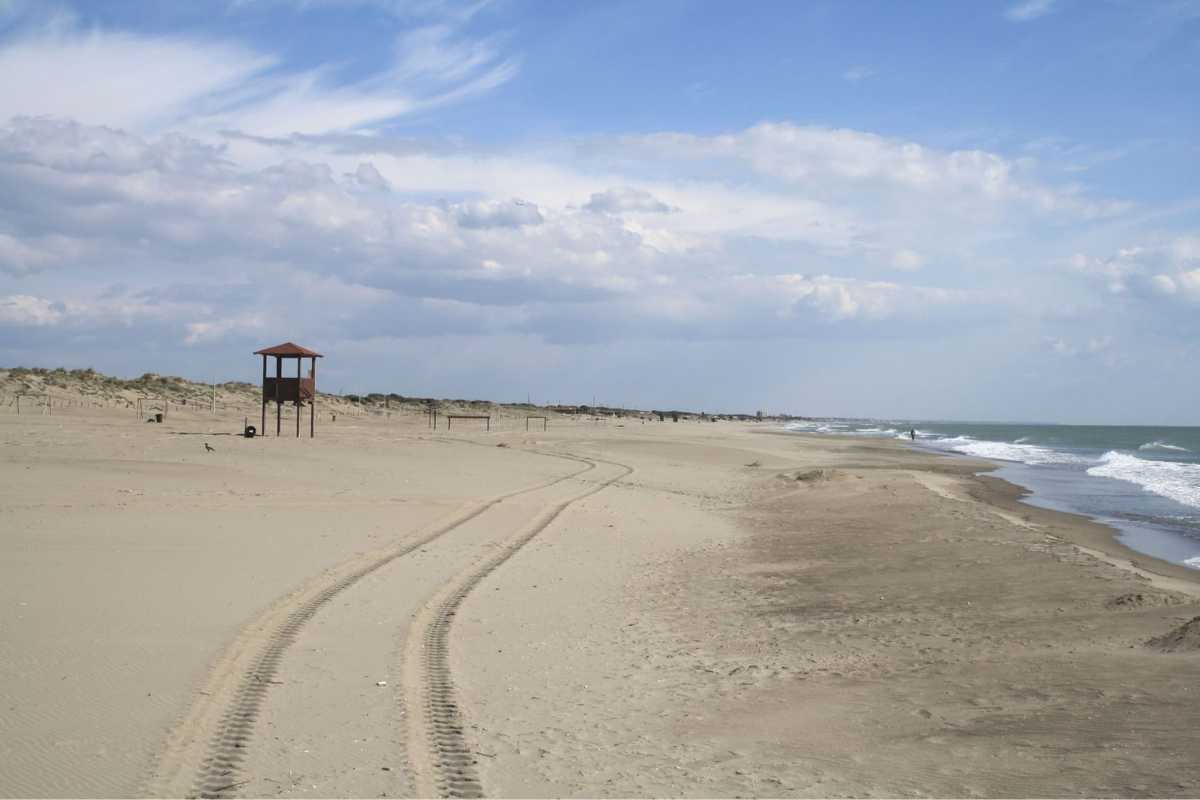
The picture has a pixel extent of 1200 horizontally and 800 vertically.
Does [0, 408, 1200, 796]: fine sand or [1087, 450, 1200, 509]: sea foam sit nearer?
[0, 408, 1200, 796]: fine sand

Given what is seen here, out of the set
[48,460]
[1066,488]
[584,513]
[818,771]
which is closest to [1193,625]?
[818,771]

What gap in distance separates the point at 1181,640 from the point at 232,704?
22.9 feet

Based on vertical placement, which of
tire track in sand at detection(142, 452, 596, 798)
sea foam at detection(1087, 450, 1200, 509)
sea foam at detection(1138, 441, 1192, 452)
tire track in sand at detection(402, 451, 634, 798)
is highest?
sea foam at detection(1138, 441, 1192, 452)

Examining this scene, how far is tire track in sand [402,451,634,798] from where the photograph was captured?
4.79 m

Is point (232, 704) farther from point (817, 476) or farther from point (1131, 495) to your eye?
point (1131, 495)

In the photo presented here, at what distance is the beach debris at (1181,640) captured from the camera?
7.03 m

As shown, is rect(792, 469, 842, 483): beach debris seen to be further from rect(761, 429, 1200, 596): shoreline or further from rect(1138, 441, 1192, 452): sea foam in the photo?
rect(1138, 441, 1192, 452): sea foam

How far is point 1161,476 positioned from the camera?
34938 millimetres

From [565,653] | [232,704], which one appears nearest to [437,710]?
[232,704]

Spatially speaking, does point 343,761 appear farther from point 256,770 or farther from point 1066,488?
point 1066,488

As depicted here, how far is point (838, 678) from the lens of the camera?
22.6ft

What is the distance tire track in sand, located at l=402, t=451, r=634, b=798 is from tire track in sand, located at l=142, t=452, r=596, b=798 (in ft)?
3.03

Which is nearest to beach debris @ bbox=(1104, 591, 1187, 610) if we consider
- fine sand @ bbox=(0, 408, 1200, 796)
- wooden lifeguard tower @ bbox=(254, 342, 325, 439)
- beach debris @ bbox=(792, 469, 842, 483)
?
fine sand @ bbox=(0, 408, 1200, 796)

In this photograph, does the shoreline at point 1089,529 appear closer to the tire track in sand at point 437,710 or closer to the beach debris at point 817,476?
the beach debris at point 817,476
